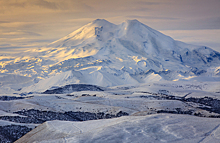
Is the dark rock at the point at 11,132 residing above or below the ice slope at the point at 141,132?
below

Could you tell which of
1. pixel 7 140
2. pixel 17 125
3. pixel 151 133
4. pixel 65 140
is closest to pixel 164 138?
pixel 151 133

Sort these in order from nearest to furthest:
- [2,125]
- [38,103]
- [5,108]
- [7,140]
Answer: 1. [7,140]
2. [2,125]
3. [5,108]
4. [38,103]

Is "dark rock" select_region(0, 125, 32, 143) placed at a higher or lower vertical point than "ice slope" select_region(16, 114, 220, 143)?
lower

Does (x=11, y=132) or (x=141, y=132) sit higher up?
(x=141, y=132)

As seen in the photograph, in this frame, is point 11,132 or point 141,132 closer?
point 141,132

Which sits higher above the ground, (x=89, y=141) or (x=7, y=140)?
(x=89, y=141)

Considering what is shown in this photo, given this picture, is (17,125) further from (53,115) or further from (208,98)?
(208,98)

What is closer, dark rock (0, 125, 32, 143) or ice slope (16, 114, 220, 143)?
ice slope (16, 114, 220, 143)

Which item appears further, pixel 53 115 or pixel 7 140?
pixel 53 115

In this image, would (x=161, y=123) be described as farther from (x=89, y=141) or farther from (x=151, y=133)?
(x=89, y=141)

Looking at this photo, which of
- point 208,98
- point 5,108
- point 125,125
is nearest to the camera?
point 125,125

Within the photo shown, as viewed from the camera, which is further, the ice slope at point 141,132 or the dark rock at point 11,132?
the dark rock at point 11,132
